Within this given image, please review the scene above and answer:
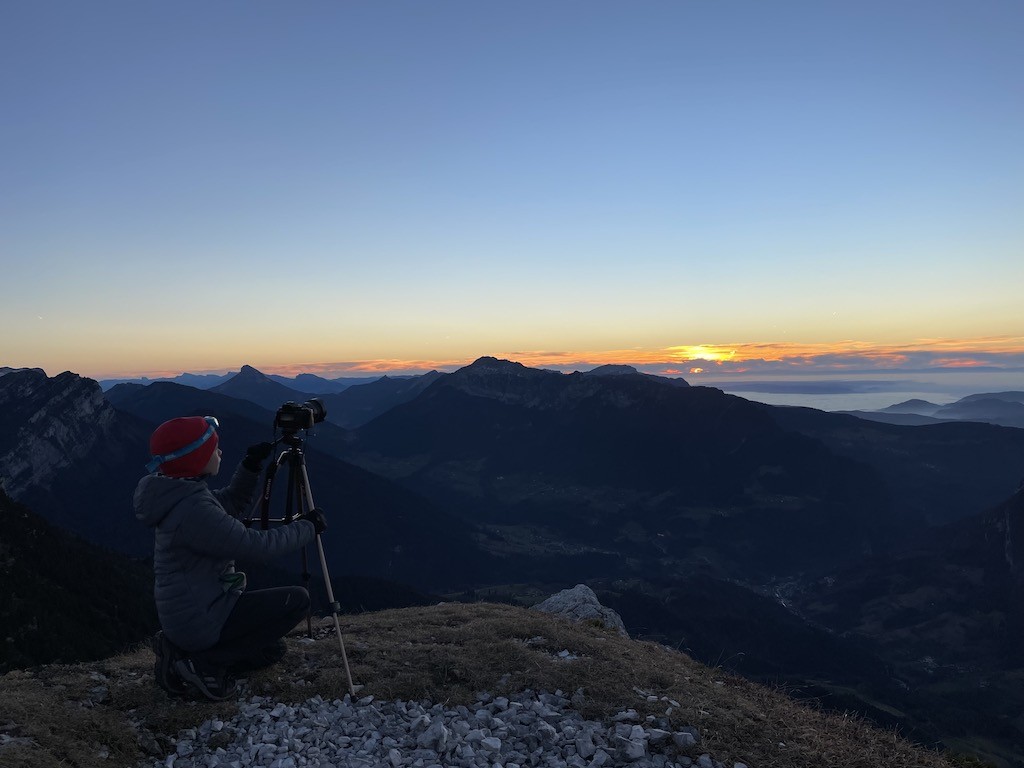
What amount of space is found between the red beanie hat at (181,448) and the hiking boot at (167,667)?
3.04m

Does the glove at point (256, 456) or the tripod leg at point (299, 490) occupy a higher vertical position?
the glove at point (256, 456)

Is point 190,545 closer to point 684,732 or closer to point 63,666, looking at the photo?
point 63,666

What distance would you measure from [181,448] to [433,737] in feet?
19.2

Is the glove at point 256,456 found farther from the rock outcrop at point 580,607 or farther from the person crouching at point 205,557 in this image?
the rock outcrop at point 580,607

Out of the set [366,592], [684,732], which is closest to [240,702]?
[684,732]

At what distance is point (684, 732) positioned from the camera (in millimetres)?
9125

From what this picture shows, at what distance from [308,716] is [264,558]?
3.01 meters

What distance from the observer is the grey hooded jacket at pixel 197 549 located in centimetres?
908

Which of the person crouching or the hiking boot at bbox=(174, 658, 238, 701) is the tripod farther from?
the hiking boot at bbox=(174, 658, 238, 701)

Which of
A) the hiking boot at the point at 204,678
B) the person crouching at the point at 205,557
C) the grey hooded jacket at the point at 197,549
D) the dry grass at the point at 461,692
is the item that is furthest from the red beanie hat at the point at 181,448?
the dry grass at the point at 461,692

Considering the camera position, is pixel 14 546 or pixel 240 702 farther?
pixel 14 546

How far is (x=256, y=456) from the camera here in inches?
418

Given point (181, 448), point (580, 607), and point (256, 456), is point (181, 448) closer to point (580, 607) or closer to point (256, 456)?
point (256, 456)

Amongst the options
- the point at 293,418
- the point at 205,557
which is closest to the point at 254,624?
the point at 205,557
